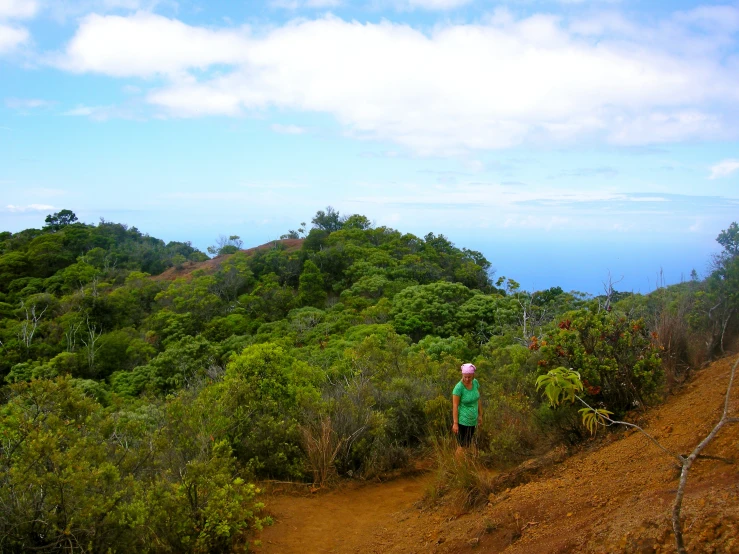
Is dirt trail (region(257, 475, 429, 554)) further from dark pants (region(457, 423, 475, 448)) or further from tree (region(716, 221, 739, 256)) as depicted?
tree (region(716, 221, 739, 256))

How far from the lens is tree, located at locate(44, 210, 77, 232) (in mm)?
48209

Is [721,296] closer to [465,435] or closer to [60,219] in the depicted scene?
[465,435]

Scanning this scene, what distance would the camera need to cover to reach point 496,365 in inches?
411

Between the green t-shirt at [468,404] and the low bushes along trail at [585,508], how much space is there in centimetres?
96

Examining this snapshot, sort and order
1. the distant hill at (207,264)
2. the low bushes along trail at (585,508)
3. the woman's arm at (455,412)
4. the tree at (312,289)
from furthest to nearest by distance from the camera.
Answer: the distant hill at (207,264) → the tree at (312,289) → the woman's arm at (455,412) → the low bushes along trail at (585,508)

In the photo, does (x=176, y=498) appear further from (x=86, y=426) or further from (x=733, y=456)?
(x=733, y=456)

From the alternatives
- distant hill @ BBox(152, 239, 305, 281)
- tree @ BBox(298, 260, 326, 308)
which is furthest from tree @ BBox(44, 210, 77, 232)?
tree @ BBox(298, 260, 326, 308)

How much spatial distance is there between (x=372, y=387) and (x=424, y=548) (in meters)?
3.60

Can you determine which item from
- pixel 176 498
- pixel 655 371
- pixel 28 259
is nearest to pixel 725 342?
pixel 655 371

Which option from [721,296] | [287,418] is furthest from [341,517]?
[721,296]

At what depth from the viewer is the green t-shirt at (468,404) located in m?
5.83

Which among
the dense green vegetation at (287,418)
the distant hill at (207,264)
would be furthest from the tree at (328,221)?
the dense green vegetation at (287,418)

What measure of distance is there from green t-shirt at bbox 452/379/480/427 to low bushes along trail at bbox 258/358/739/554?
38.0 inches

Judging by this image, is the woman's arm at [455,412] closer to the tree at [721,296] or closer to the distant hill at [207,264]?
the tree at [721,296]
